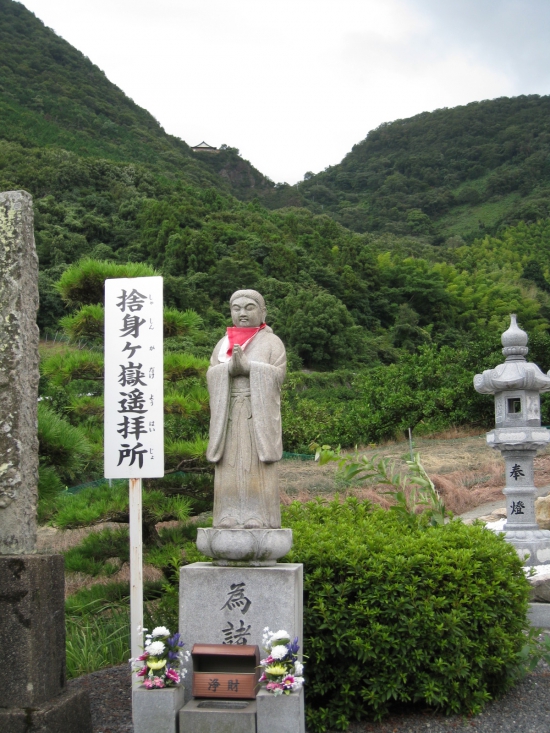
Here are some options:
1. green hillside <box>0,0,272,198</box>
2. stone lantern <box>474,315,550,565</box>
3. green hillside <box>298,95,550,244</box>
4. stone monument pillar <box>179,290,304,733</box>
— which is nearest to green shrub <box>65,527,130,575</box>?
stone monument pillar <box>179,290,304,733</box>

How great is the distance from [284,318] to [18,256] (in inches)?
1122

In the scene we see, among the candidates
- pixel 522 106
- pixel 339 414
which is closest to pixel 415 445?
pixel 339 414

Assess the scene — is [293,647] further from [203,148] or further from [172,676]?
[203,148]

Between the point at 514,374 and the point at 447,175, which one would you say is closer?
the point at 514,374

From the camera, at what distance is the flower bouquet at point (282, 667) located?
3.68 m

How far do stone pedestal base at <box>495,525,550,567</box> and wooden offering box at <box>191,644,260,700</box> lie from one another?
4.16 meters

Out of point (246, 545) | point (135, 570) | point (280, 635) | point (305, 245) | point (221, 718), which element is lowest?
point (221, 718)

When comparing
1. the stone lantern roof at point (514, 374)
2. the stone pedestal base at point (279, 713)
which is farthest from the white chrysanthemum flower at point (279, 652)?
the stone lantern roof at point (514, 374)

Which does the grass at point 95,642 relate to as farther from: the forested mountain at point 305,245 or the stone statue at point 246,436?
the stone statue at point 246,436

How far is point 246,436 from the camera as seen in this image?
4363mm

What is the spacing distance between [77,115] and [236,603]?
6536cm

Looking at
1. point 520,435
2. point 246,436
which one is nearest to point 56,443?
point 246,436

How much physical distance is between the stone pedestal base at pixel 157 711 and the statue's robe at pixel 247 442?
949 millimetres

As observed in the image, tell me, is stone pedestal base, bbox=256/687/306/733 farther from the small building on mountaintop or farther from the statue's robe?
the small building on mountaintop
